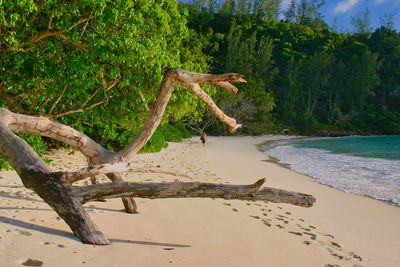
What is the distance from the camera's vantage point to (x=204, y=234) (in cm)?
392

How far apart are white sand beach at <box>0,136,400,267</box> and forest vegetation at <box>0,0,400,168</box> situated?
267cm

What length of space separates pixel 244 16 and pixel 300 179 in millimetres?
69539

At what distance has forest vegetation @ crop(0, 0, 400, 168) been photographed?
19.7ft

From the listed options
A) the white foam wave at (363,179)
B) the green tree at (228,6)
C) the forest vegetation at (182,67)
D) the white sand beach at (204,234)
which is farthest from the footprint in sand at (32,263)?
the green tree at (228,6)

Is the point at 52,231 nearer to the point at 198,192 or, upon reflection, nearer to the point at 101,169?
the point at 101,169

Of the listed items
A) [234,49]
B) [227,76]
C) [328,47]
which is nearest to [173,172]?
[227,76]

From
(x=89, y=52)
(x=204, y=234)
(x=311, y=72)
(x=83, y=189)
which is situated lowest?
(x=204, y=234)

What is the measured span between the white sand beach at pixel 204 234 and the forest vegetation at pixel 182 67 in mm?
2674

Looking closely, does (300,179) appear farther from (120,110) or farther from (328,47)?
(328,47)

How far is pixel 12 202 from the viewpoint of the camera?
4.41 metres

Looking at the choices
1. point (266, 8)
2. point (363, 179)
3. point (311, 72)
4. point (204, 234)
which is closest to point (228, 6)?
point (266, 8)

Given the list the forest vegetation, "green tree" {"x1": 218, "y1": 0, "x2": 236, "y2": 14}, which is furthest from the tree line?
"green tree" {"x1": 218, "y1": 0, "x2": 236, "y2": 14}

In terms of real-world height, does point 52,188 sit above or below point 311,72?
below

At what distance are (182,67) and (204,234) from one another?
5136 mm
